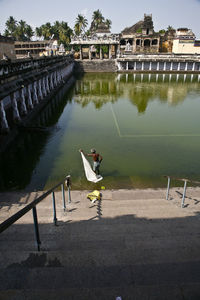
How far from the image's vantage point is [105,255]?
153 inches

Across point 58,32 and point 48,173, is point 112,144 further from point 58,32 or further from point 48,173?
point 58,32

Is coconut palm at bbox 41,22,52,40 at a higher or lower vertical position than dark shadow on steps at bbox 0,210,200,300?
higher

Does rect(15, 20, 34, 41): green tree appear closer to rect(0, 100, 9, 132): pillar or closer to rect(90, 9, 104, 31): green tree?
rect(90, 9, 104, 31): green tree

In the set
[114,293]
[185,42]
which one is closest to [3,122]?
[114,293]

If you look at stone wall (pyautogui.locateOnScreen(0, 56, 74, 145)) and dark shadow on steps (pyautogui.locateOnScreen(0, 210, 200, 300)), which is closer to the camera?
dark shadow on steps (pyautogui.locateOnScreen(0, 210, 200, 300))

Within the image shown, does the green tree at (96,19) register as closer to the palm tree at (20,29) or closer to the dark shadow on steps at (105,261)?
the palm tree at (20,29)

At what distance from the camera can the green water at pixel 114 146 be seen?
441 inches

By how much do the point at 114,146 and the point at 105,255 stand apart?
1128 cm

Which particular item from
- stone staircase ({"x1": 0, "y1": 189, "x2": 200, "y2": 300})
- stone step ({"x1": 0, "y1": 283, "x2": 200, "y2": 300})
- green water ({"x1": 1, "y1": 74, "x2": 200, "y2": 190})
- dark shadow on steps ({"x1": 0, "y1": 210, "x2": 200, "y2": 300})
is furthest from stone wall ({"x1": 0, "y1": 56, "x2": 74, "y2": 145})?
stone step ({"x1": 0, "y1": 283, "x2": 200, "y2": 300})

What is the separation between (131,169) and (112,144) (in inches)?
147

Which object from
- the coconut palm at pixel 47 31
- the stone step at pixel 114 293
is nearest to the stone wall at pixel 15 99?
the stone step at pixel 114 293

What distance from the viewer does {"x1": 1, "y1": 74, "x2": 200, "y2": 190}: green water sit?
11.2 meters

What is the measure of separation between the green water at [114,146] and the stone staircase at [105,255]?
14.4ft

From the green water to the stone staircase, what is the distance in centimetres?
A: 440
